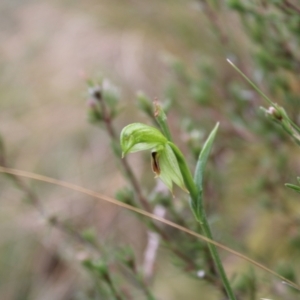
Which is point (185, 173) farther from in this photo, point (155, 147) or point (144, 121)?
point (144, 121)

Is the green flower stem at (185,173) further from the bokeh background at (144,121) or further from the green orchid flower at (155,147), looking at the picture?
the bokeh background at (144,121)

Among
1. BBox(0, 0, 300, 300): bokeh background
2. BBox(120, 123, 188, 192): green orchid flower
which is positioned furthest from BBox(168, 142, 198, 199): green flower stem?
BBox(0, 0, 300, 300): bokeh background

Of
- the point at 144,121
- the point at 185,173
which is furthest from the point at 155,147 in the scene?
the point at 144,121

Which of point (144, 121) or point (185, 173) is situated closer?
point (185, 173)

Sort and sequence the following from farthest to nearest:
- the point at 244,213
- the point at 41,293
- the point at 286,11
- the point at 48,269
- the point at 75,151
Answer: the point at 75,151
the point at 48,269
the point at 41,293
the point at 244,213
the point at 286,11

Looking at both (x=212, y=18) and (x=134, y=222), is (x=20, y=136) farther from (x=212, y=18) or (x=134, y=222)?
(x=212, y=18)

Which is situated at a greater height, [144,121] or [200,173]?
[200,173]

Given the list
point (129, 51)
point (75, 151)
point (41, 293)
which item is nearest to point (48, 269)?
point (41, 293)
